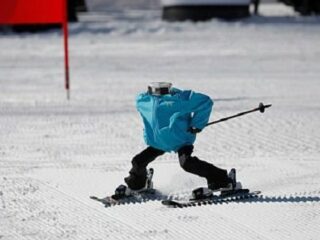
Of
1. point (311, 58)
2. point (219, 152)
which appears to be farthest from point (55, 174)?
point (311, 58)

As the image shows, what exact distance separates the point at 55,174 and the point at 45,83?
289 inches

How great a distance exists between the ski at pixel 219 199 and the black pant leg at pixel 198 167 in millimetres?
109

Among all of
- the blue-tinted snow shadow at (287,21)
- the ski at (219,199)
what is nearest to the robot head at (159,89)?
the ski at (219,199)

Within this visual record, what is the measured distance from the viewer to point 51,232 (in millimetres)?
5320

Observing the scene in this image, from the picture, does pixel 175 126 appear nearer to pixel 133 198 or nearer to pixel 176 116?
pixel 176 116

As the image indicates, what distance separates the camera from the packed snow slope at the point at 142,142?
5.52m

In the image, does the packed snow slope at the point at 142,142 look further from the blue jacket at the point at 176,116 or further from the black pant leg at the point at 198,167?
the blue jacket at the point at 176,116

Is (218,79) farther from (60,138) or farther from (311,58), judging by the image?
(60,138)

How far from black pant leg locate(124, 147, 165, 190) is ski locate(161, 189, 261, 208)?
255mm

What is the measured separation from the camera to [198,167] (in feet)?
19.8

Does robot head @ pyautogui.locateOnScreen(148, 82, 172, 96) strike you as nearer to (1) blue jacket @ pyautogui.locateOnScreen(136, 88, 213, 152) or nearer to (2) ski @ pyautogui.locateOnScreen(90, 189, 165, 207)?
(1) blue jacket @ pyautogui.locateOnScreen(136, 88, 213, 152)

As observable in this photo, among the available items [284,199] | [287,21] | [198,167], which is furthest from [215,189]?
[287,21]

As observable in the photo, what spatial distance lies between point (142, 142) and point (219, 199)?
9.27 feet

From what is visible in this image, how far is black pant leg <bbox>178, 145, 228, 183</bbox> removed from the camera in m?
5.99
